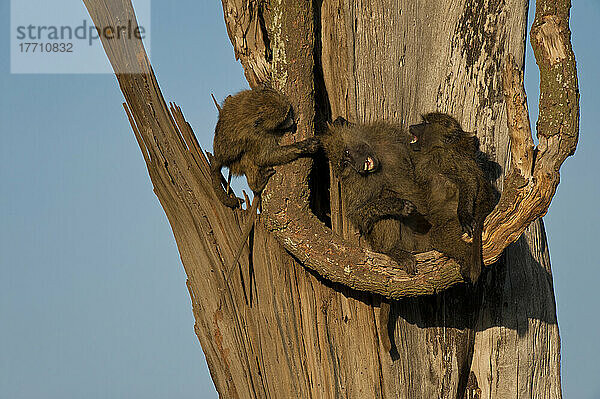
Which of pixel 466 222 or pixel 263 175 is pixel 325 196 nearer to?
pixel 263 175

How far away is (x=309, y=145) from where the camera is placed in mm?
3811

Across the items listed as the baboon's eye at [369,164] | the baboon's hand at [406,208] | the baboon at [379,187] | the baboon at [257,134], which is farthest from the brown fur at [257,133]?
the baboon's hand at [406,208]

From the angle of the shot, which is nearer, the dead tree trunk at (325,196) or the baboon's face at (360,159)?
the baboon's face at (360,159)

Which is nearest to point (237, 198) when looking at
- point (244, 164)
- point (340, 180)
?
point (244, 164)

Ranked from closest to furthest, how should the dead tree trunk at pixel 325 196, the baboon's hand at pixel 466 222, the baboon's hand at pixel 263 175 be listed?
the baboon's hand at pixel 466 222, the baboon's hand at pixel 263 175, the dead tree trunk at pixel 325 196

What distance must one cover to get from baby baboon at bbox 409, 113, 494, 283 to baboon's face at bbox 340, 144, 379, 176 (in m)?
0.27

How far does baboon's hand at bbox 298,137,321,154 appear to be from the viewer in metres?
3.80

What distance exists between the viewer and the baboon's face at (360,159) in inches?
147

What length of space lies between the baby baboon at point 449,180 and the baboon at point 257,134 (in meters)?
0.61

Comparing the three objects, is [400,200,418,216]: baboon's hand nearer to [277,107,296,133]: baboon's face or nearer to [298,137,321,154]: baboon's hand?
[298,137,321,154]: baboon's hand

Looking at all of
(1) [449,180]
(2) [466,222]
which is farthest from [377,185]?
(2) [466,222]

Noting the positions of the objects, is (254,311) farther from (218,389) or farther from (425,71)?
(425,71)

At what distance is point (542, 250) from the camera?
4906mm

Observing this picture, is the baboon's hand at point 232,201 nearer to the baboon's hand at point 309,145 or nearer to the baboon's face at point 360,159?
the baboon's hand at point 309,145
